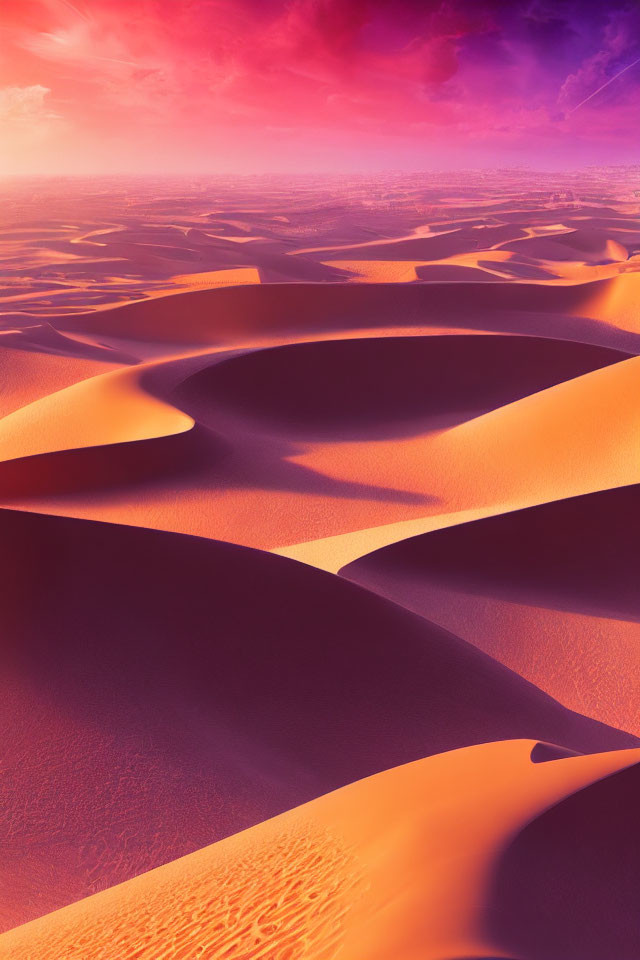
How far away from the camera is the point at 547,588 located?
372 inches

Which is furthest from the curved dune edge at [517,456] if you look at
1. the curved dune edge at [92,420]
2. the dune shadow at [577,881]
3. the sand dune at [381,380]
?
the dune shadow at [577,881]

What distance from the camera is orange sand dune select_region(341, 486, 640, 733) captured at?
25.6 feet

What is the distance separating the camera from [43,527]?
7.03 meters

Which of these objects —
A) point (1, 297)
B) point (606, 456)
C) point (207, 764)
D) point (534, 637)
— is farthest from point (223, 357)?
point (1, 297)

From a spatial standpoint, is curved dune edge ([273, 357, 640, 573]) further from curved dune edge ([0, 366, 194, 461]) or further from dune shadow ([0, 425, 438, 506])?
curved dune edge ([0, 366, 194, 461])

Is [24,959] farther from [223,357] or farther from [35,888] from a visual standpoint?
[223,357]

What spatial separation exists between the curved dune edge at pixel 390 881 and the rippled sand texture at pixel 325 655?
0.01 m

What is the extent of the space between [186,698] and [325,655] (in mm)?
1207

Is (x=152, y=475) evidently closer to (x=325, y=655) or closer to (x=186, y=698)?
(x=325, y=655)

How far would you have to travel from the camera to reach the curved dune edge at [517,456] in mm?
11539

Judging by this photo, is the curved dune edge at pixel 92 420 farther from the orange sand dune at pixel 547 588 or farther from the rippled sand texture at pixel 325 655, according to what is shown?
the orange sand dune at pixel 547 588

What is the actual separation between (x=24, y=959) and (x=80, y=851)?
4.84 feet

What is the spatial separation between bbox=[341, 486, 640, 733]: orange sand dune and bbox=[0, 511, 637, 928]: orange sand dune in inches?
30.8

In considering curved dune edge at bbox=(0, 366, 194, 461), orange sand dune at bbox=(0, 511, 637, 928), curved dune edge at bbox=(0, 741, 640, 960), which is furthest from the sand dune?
curved dune edge at bbox=(0, 741, 640, 960)
